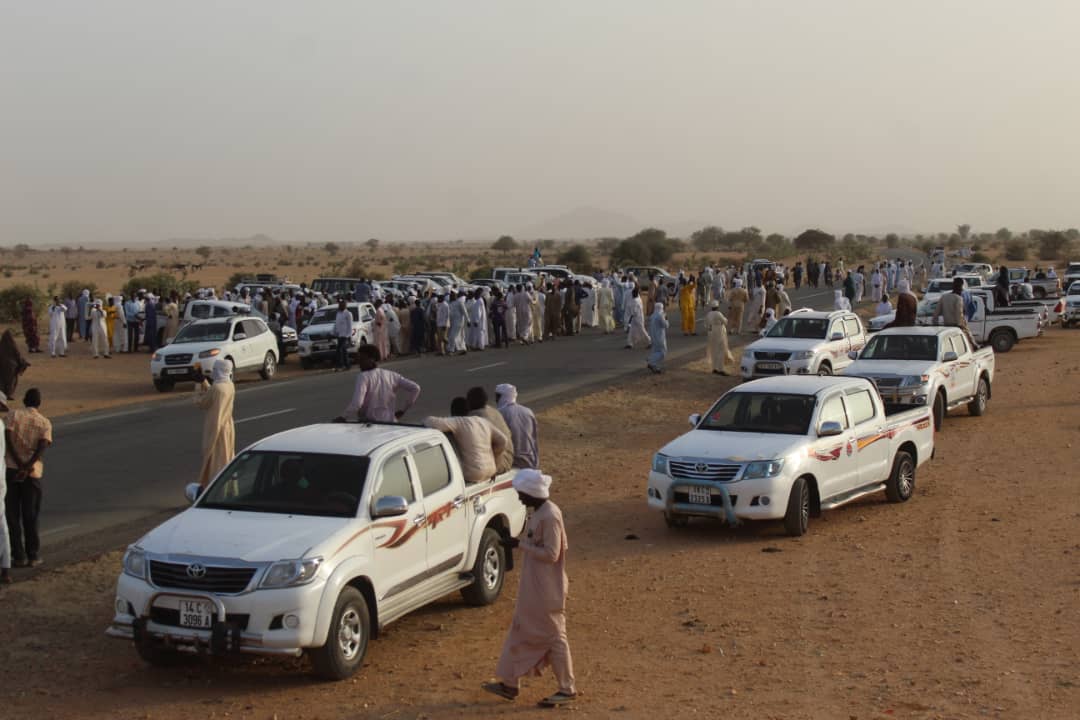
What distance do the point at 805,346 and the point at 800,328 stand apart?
1169mm

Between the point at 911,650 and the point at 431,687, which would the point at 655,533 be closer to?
the point at 911,650

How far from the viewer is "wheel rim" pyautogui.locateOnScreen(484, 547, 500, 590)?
1038 cm

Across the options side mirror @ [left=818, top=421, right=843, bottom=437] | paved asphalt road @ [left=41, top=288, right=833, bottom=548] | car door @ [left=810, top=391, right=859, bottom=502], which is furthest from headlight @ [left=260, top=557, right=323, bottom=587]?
side mirror @ [left=818, top=421, right=843, bottom=437]

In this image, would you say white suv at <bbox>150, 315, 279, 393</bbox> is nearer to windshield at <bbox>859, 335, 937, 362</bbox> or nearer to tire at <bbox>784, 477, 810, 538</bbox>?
windshield at <bbox>859, 335, 937, 362</bbox>

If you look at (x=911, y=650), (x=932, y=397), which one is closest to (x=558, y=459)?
(x=932, y=397)

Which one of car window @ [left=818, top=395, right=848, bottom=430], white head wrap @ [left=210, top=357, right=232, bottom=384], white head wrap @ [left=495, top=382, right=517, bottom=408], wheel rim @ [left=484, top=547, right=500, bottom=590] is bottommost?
wheel rim @ [left=484, top=547, right=500, bottom=590]

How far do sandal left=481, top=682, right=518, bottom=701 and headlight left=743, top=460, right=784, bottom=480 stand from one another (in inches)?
210

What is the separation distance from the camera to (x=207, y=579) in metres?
8.02

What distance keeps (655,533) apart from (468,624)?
12.6ft

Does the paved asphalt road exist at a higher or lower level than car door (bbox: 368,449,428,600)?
lower

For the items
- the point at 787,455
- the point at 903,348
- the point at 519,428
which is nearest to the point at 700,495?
the point at 787,455

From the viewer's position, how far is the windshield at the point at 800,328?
1004 inches

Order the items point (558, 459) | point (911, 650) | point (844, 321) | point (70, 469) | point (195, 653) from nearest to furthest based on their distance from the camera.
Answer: point (195, 653), point (911, 650), point (70, 469), point (558, 459), point (844, 321)

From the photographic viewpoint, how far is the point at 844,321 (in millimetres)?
26344
